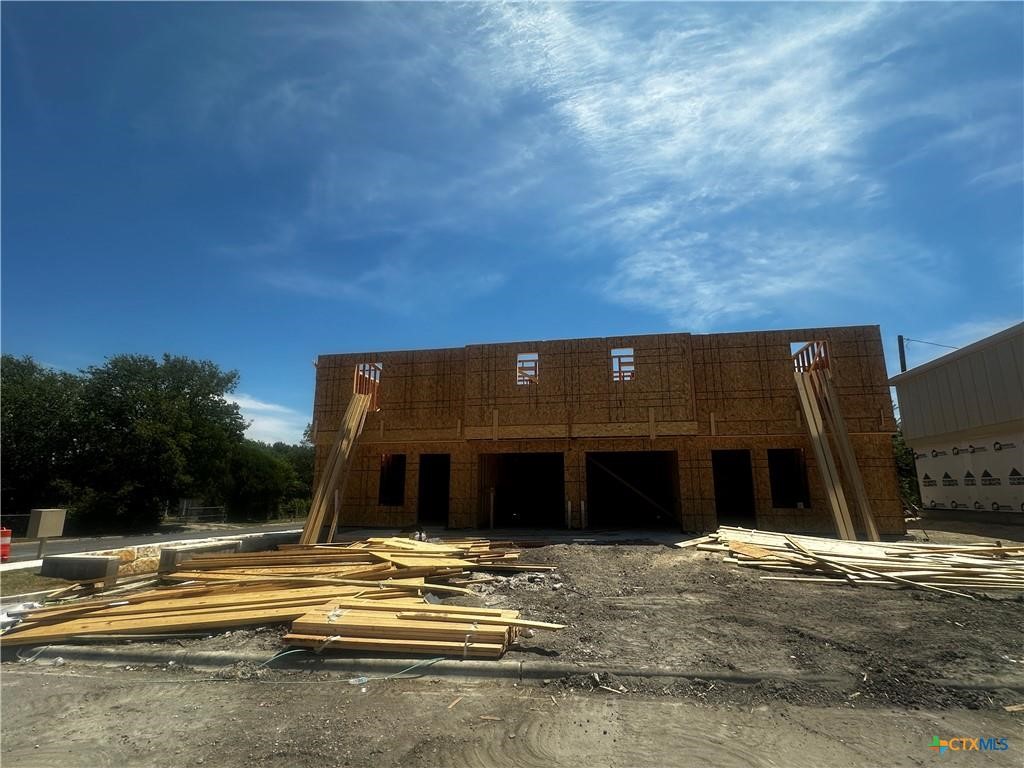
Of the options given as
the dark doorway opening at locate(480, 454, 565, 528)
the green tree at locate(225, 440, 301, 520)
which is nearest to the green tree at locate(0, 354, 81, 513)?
the green tree at locate(225, 440, 301, 520)

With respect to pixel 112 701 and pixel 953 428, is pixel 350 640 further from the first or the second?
pixel 953 428

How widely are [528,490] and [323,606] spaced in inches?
757

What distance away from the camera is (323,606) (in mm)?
7117

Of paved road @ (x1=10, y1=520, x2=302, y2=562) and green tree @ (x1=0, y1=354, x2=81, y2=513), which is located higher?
green tree @ (x1=0, y1=354, x2=81, y2=513)

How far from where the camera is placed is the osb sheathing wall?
57.2ft

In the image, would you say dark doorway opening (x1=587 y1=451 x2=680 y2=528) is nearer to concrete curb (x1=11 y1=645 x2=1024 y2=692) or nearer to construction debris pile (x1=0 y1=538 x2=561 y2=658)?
construction debris pile (x1=0 y1=538 x2=561 y2=658)

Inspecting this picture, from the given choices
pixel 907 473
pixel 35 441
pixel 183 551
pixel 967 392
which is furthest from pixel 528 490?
pixel 35 441

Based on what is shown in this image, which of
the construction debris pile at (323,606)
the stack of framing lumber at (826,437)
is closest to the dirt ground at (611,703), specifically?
the construction debris pile at (323,606)

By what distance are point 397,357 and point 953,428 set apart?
2225 cm

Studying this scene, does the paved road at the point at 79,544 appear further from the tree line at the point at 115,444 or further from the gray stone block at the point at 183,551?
the tree line at the point at 115,444

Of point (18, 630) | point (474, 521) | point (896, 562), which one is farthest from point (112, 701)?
point (474, 521)

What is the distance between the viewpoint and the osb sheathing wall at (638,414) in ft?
57.2

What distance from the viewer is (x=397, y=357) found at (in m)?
21.0

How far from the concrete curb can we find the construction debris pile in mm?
170
